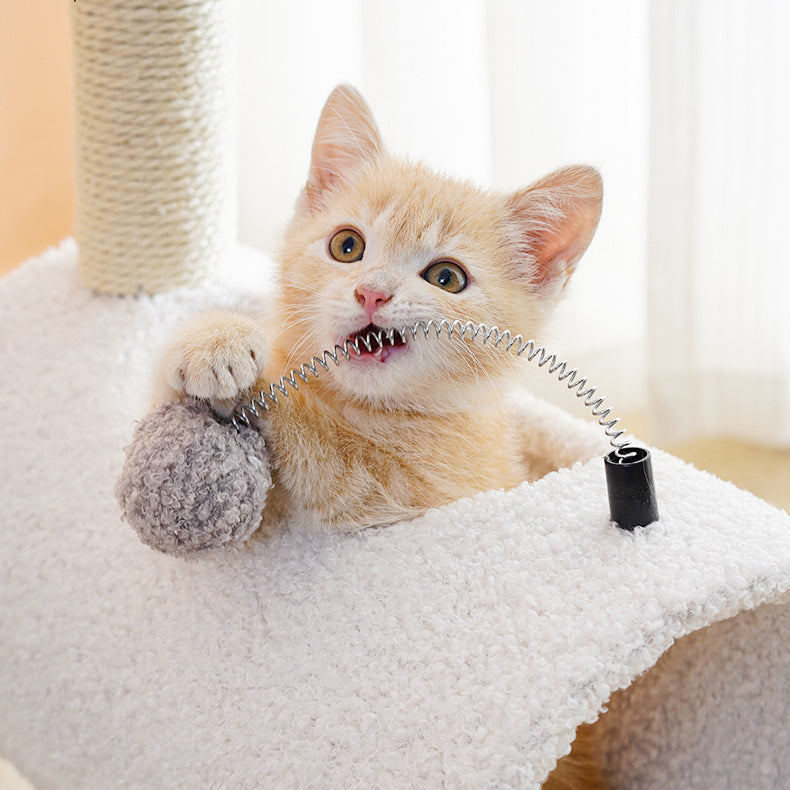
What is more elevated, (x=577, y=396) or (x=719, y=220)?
(x=577, y=396)

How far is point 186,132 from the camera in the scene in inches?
48.0

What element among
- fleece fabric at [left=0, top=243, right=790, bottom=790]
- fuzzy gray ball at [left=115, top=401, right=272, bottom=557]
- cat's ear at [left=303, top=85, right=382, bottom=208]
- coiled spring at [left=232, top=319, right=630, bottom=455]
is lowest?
fleece fabric at [left=0, top=243, right=790, bottom=790]

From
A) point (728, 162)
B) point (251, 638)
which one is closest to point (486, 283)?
point (251, 638)

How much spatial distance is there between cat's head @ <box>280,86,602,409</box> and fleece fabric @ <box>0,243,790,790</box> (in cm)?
14

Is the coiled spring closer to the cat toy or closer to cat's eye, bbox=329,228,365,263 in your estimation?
the cat toy

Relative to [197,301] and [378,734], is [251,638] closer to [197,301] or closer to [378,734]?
[378,734]

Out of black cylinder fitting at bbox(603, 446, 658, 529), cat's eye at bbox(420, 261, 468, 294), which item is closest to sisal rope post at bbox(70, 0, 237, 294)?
cat's eye at bbox(420, 261, 468, 294)

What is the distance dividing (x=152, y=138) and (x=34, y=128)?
1022mm

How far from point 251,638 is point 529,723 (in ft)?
0.93

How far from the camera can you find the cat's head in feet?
2.75

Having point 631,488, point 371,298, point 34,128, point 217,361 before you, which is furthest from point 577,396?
point 34,128

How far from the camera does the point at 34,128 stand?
2.06 meters

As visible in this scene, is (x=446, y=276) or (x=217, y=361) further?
(x=446, y=276)

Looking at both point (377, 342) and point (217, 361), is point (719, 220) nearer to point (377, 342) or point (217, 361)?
point (377, 342)
